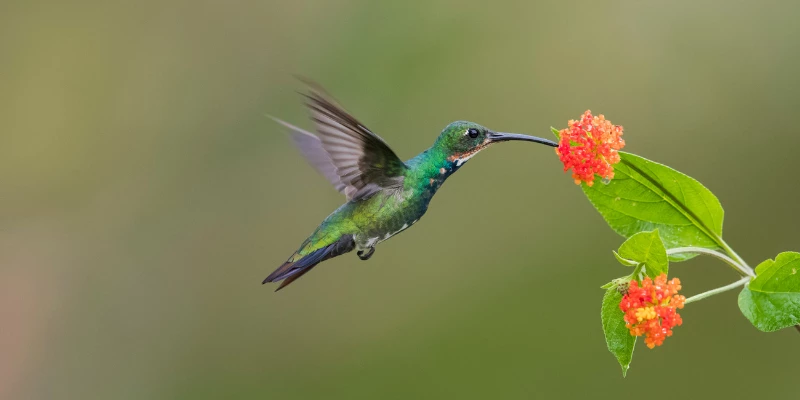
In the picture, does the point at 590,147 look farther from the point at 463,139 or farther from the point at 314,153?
the point at 314,153

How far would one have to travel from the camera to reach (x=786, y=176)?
528 cm

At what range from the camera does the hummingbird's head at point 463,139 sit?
2375 mm

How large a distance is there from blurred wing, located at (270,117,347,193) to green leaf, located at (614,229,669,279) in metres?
1.16

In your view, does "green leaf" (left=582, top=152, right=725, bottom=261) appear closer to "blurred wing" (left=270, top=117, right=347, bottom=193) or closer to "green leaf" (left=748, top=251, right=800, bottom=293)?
"green leaf" (left=748, top=251, right=800, bottom=293)

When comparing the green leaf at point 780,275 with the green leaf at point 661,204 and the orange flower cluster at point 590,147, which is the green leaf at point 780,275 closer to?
the green leaf at point 661,204

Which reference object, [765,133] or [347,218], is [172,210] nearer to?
[347,218]

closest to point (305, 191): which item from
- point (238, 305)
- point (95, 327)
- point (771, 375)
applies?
point (238, 305)

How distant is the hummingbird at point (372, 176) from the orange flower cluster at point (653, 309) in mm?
626

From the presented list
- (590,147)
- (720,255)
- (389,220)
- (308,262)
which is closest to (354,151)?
(389,220)

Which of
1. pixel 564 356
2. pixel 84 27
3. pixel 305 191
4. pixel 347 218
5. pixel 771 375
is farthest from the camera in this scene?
pixel 84 27

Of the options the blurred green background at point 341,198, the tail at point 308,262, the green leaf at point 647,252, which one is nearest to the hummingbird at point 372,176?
the tail at point 308,262

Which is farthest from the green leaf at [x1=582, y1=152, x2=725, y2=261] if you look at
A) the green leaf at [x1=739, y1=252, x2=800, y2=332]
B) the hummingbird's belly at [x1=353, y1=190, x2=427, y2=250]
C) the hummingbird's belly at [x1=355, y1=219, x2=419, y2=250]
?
the hummingbird's belly at [x1=355, y1=219, x2=419, y2=250]

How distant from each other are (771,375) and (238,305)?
401 cm

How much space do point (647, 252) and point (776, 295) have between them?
38cm
